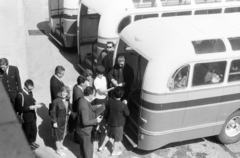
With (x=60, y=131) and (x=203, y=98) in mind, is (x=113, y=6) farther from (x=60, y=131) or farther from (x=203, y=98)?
(x=60, y=131)

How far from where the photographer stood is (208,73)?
664 centimetres

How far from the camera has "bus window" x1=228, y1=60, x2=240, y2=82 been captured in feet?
22.1

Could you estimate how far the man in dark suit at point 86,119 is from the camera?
19.3ft

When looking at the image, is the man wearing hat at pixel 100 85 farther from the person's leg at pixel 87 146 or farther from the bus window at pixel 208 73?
the bus window at pixel 208 73

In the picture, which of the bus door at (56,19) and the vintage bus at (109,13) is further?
the bus door at (56,19)

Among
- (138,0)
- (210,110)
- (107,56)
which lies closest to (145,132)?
(210,110)

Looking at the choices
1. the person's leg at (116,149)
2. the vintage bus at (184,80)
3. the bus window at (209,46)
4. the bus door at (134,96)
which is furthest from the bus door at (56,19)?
the bus window at (209,46)

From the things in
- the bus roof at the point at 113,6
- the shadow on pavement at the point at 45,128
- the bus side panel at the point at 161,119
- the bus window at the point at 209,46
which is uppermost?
the bus roof at the point at 113,6

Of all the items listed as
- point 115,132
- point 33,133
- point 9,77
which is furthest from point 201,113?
point 9,77

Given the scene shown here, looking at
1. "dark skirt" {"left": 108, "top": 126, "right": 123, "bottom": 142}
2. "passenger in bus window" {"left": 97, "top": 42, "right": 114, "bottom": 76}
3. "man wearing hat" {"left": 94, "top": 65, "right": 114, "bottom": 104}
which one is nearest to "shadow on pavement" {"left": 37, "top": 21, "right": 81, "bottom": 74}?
→ "passenger in bus window" {"left": 97, "top": 42, "right": 114, "bottom": 76}

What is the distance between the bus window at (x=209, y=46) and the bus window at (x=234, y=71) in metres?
0.38

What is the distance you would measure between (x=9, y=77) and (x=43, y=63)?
4269mm

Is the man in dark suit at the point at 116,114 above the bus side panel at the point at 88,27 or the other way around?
the other way around

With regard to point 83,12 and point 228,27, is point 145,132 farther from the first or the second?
point 83,12
